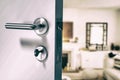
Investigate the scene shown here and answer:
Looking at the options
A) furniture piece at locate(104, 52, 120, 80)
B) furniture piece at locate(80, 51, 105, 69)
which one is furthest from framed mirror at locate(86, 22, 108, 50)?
furniture piece at locate(104, 52, 120, 80)

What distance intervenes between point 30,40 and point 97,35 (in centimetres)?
642

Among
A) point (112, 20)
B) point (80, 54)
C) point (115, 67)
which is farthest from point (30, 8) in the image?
point (112, 20)

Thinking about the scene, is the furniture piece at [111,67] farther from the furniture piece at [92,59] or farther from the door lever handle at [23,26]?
the door lever handle at [23,26]

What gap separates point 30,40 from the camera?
531mm

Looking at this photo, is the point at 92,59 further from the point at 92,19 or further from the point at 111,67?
the point at 111,67

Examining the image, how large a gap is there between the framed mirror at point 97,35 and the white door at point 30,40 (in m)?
6.29

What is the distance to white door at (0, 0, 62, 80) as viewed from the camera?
1.62 feet

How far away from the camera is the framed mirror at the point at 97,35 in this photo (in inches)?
266

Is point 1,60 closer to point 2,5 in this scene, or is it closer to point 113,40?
point 2,5

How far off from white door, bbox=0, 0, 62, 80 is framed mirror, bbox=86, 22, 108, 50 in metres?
6.29

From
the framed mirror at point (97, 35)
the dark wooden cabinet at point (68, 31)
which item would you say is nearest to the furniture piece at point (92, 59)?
the framed mirror at point (97, 35)

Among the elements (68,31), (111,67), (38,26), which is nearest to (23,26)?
(38,26)

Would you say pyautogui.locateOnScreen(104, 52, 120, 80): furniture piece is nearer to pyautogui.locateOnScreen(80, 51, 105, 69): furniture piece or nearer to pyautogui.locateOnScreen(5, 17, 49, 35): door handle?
pyautogui.locateOnScreen(80, 51, 105, 69): furniture piece

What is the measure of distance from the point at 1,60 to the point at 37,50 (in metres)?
0.14
